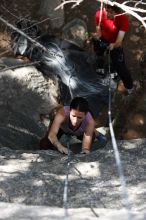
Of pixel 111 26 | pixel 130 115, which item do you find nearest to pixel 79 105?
pixel 111 26

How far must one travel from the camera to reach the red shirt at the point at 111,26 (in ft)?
17.4

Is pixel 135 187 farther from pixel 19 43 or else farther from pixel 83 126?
pixel 19 43

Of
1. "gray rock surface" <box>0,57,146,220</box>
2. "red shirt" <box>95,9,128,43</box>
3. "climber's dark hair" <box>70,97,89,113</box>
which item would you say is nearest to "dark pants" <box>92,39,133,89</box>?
"red shirt" <box>95,9,128,43</box>

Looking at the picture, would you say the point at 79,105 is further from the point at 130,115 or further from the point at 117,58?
the point at 130,115

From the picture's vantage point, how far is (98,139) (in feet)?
17.0

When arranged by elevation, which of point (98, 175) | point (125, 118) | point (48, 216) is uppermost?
point (48, 216)

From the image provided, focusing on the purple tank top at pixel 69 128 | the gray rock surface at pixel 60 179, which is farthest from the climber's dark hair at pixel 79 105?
the gray rock surface at pixel 60 179

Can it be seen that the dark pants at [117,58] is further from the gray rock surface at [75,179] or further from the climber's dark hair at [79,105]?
the climber's dark hair at [79,105]

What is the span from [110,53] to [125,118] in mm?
1188

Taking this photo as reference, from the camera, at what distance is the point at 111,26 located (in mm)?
5426

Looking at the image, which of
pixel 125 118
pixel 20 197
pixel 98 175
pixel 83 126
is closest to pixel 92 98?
pixel 125 118

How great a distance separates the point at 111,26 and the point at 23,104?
155cm

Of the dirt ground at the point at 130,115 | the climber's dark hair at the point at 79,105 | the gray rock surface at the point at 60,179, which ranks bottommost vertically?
the dirt ground at the point at 130,115

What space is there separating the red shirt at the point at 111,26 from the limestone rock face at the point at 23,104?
126 centimetres
